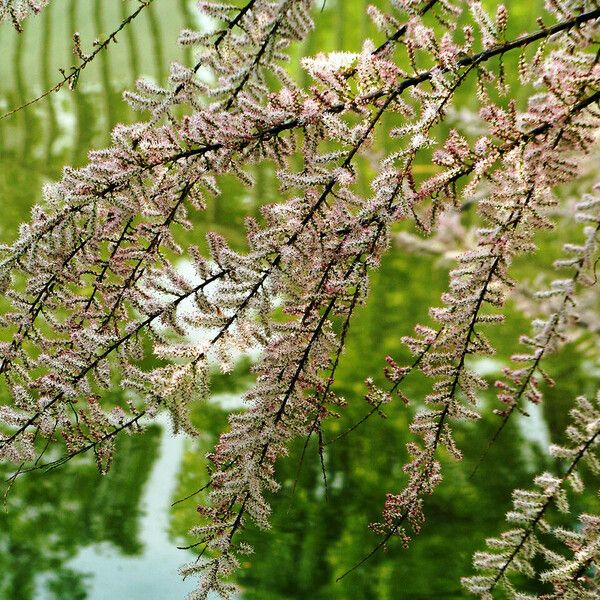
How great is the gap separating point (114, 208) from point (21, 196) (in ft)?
6.62

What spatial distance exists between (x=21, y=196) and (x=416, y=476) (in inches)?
83.4

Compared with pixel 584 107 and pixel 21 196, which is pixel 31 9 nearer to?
pixel 584 107

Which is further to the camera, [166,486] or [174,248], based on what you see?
[166,486]

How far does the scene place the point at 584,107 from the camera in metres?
0.50

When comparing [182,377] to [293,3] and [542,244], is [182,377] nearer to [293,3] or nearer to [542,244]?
[293,3]

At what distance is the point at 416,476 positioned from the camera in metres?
0.54

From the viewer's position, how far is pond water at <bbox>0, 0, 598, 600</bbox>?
1.26 metres

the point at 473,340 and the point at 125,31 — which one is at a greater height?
the point at 125,31

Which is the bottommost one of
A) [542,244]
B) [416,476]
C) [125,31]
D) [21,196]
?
[416,476]

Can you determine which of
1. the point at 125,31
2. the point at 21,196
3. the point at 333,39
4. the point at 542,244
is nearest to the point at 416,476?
the point at 542,244

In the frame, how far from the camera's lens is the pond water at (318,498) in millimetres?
1257

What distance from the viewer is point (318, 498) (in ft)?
4.76

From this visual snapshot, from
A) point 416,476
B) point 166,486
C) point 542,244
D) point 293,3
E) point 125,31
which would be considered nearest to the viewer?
point 293,3

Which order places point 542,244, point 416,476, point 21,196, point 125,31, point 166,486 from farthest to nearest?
point 125,31 < point 21,196 < point 542,244 < point 166,486 < point 416,476
